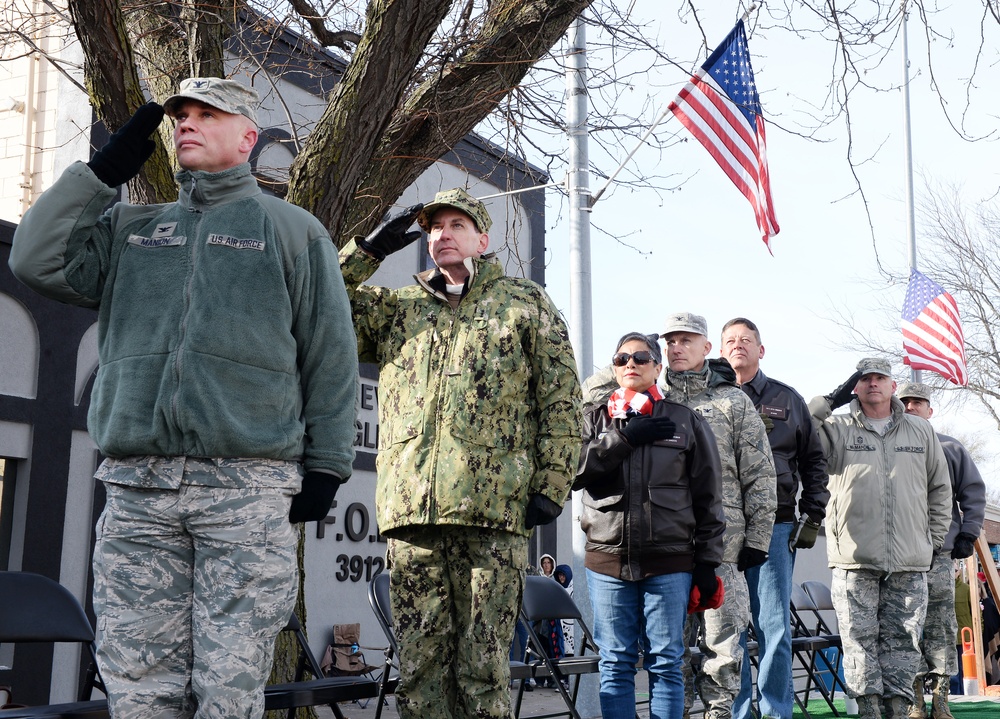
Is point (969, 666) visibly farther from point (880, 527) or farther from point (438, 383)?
point (438, 383)

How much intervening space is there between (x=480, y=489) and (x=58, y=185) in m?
1.82

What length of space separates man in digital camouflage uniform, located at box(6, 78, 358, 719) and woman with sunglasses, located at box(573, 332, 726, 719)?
90.5 inches

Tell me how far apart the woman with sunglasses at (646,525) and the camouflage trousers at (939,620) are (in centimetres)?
411

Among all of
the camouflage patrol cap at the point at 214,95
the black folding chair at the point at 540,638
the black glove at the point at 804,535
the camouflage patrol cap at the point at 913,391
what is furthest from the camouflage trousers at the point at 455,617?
the camouflage patrol cap at the point at 913,391

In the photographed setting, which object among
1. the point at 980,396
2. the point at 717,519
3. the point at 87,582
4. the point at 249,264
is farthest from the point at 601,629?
the point at 980,396

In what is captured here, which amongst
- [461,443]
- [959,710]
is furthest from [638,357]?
[959,710]

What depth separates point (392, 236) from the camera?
14.6ft

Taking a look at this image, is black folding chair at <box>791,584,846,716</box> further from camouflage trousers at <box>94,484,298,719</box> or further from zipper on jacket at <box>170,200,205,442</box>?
zipper on jacket at <box>170,200,205,442</box>

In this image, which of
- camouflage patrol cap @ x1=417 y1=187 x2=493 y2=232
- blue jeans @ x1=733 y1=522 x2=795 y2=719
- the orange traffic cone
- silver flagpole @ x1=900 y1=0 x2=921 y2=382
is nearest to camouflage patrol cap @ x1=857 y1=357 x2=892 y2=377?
blue jeans @ x1=733 y1=522 x2=795 y2=719

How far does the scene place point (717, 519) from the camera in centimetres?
559

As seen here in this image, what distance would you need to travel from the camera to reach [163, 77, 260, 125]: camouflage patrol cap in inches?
133

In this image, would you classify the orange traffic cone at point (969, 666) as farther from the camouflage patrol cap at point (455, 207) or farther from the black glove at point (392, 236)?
the black glove at point (392, 236)

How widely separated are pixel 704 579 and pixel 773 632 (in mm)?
1558

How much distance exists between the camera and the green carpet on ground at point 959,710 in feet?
30.9
